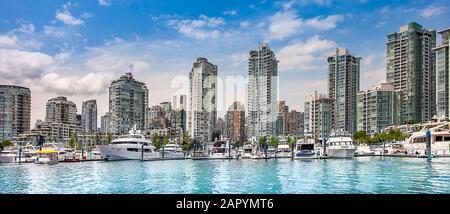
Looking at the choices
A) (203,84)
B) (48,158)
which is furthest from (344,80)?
(48,158)

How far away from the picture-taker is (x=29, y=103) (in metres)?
2.71

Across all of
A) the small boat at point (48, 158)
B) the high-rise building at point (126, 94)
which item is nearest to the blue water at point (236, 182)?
the high-rise building at point (126, 94)

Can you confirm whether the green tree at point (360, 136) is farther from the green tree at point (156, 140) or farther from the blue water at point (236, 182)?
the green tree at point (156, 140)

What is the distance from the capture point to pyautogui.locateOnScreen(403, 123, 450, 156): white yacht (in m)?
30.7

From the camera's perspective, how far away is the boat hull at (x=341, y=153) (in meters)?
30.7

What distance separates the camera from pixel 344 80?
3.31m

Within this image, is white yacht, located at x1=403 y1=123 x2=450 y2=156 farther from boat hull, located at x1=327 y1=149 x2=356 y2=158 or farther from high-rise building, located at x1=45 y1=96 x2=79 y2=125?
high-rise building, located at x1=45 y1=96 x2=79 y2=125

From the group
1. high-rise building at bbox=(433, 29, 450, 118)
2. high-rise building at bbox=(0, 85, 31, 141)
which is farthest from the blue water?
high-rise building at bbox=(433, 29, 450, 118)

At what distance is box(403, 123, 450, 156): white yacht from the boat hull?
164 inches

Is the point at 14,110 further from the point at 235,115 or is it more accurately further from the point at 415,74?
the point at 415,74

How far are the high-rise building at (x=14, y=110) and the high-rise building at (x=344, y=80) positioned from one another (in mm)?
1873

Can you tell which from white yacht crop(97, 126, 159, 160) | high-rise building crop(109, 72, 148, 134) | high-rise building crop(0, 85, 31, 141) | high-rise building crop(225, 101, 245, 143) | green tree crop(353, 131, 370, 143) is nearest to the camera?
high-rise building crop(0, 85, 31, 141)

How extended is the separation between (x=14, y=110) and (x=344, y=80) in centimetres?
230
